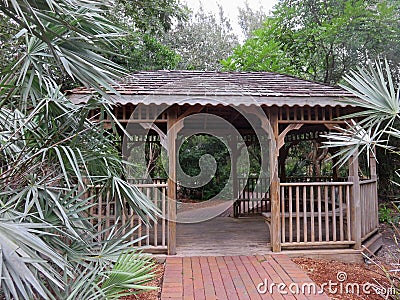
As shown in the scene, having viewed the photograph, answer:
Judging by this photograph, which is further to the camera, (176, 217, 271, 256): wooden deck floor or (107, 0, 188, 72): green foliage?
(107, 0, 188, 72): green foliage

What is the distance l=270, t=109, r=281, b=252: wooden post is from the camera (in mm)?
5090

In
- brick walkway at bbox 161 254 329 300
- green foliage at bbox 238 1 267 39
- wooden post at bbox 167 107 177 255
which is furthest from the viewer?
green foliage at bbox 238 1 267 39

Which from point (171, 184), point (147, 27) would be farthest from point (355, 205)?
point (147, 27)

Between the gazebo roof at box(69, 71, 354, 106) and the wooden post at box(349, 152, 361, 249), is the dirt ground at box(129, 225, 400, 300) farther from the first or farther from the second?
the gazebo roof at box(69, 71, 354, 106)

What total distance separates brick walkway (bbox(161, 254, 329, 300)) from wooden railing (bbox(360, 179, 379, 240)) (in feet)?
5.53

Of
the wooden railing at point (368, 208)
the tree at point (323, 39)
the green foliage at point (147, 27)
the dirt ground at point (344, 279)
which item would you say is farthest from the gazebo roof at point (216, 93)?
the tree at point (323, 39)

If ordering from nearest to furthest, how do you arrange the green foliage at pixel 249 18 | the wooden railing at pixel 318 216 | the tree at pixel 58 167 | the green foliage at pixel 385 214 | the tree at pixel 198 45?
1. the tree at pixel 58 167
2. the wooden railing at pixel 318 216
3. the green foliage at pixel 385 214
4. the tree at pixel 198 45
5. the green foliage at pixel 249 18

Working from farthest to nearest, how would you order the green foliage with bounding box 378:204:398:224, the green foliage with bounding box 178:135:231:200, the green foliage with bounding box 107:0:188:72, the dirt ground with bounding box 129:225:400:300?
1. the green foliage with bounding box 178:135:231:200
2. the green foliage with bounding box 107:0:188:72
3. the green foliage with bounding box 378:204:398:224
4. the dirt ground with bounding box 129:225:400:300

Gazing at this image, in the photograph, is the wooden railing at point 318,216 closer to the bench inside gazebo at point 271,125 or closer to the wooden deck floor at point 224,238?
the bench inside gazebo at point 271,125

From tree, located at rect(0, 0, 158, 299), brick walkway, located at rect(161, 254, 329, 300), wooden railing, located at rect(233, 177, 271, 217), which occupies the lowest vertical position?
brick walkway, located at rect(161, 254, 329, 300)

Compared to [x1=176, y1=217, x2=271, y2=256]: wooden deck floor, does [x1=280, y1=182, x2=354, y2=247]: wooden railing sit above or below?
above

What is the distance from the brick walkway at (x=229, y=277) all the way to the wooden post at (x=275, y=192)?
0.79ft

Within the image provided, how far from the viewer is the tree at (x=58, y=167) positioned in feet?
5.57

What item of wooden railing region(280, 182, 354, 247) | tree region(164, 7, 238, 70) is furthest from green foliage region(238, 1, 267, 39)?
wooden railing region(280, 182, 354, 247)
